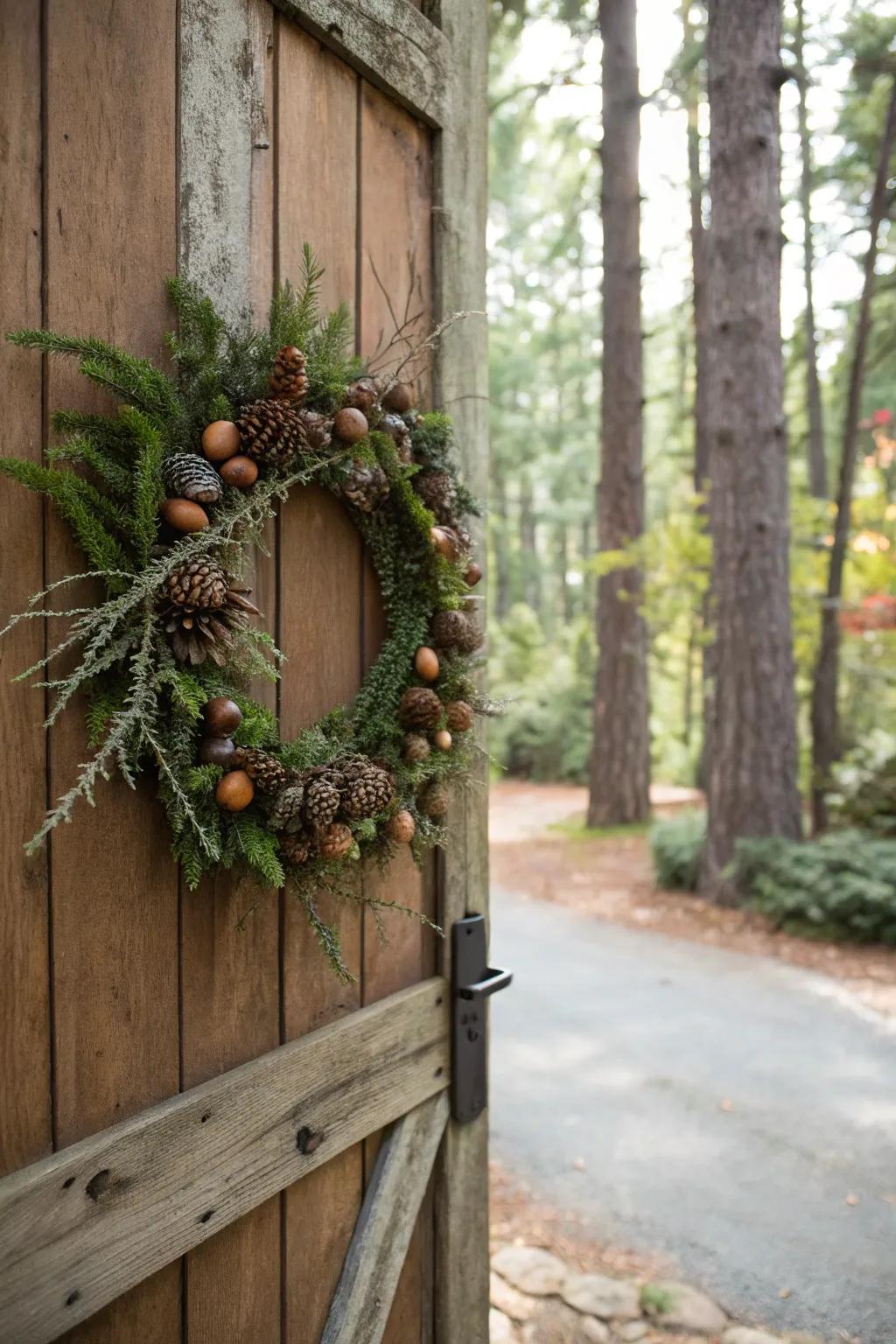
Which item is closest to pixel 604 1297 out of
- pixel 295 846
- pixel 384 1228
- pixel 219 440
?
pixel 384 1228

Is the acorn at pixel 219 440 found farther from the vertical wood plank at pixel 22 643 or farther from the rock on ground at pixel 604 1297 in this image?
the rock on ground at pixel 604 1297

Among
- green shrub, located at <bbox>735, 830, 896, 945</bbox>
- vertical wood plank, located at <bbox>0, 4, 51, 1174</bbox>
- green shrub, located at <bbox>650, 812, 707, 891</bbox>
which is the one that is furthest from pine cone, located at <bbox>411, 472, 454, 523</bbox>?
green shrub, located at <bbox>650, 812, 707, 891</bbox>

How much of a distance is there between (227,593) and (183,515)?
121 mm

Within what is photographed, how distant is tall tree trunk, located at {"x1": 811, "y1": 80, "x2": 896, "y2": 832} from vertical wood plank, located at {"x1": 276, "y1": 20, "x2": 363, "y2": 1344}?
618cm

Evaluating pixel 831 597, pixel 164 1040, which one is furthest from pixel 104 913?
pixel 831 597

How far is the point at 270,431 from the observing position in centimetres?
144

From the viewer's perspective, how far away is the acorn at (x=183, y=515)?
51.9 inches

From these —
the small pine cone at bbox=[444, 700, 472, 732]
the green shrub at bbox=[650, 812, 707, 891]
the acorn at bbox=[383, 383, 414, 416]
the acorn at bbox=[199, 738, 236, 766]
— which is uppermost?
the acorn at bbox=[383, 383, 414, 416]

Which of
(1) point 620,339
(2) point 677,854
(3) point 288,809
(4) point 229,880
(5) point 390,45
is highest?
(1) point 620,339

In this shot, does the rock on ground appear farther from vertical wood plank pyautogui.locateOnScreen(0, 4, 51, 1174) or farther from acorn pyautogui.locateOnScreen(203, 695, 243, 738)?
acorn pyautogui.locateOnScreen(203, 695, 243, 738)

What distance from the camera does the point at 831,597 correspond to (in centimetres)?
759

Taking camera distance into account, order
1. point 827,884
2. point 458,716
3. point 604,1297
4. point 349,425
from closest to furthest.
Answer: point 349,425 < point 458,716 < point 604,1297 < point 827,884

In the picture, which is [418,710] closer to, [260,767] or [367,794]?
[367,794]

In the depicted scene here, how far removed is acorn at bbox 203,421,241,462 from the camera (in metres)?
1.39
